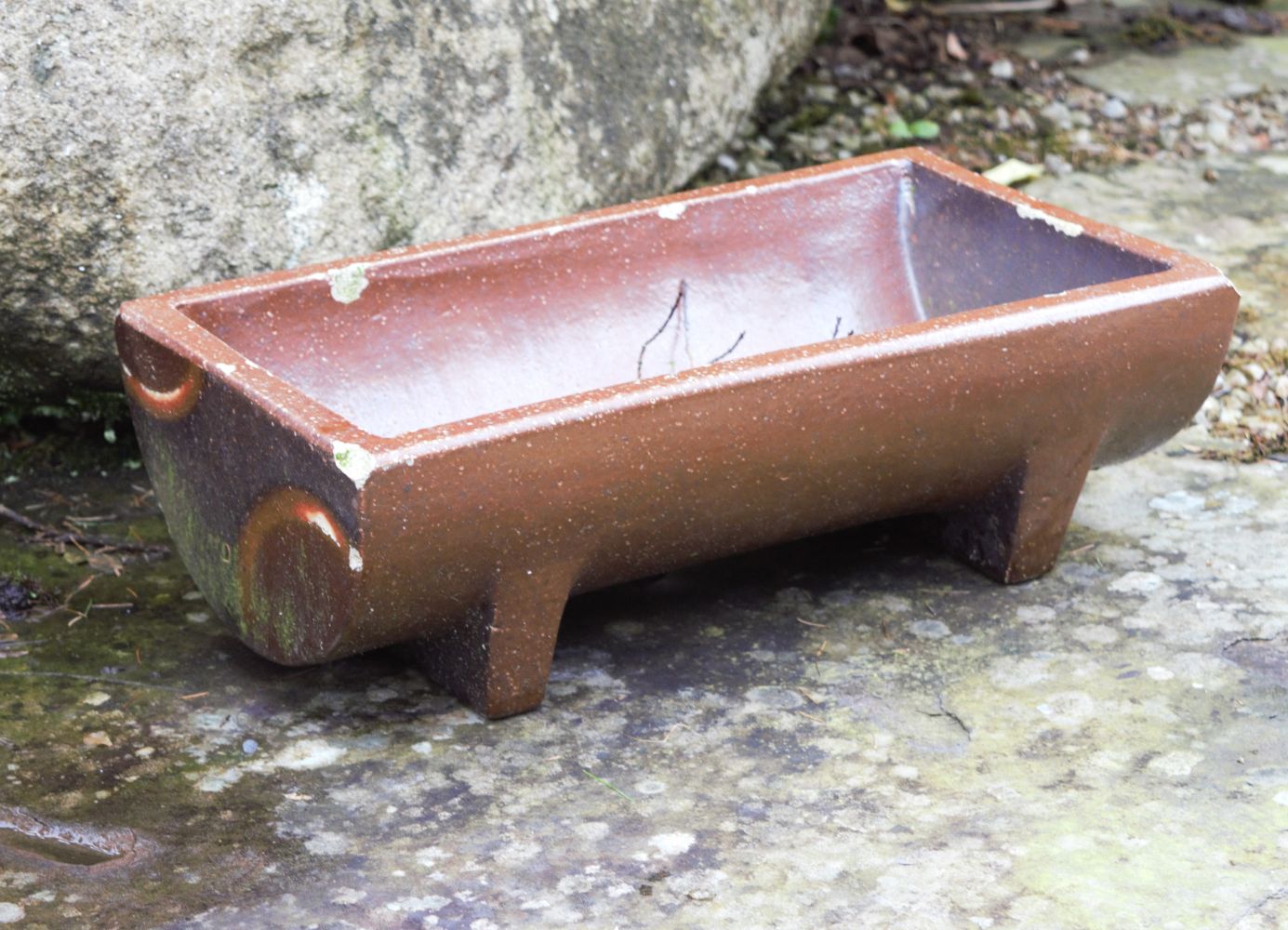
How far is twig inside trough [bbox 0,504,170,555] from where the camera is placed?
10.1 ft

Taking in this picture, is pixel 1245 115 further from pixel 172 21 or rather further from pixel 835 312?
pixel 172 21

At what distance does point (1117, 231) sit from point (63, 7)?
1.69 metres

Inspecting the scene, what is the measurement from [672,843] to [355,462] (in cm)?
61

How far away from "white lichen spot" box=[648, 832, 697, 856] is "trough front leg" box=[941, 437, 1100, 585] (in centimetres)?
85

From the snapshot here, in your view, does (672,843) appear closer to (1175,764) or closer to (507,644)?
(507,644)

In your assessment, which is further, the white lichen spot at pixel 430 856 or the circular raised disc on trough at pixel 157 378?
the circular raised disc on trough at pixel 157 378

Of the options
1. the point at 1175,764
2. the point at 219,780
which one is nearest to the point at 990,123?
the point at 1175,764

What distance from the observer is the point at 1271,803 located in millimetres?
2365

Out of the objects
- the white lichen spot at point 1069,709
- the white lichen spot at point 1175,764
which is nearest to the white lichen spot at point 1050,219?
the white lichen spot at point 1069,709

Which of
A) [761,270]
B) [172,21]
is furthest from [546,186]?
[172,21]

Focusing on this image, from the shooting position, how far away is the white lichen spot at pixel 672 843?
90.0 inches

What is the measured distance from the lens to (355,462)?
2.22 meters

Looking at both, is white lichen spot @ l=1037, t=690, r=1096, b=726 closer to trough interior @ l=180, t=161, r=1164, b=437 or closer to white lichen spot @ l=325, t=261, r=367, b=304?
trough interior @ l=180, t=161, r=1164, b=437

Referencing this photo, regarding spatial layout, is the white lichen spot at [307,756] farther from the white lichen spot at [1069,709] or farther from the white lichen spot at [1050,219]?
the white lichen spot at [1050,219]
